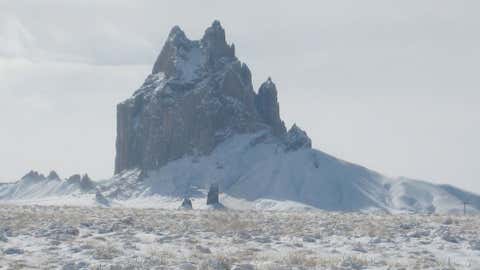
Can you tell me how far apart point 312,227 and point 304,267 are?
1326 cm

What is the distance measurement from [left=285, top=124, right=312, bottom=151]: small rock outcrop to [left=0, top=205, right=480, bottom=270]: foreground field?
402 feet

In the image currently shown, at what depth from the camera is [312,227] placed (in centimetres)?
3519

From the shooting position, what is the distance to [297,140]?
160m

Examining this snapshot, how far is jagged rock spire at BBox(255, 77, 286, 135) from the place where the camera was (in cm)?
17350

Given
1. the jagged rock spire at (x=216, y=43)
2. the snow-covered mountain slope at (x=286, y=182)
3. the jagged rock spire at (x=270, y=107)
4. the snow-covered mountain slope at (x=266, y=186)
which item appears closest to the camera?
the snow-covered mountain slope at (x=266, y=186)

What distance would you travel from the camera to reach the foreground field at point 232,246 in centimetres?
Result: 2248

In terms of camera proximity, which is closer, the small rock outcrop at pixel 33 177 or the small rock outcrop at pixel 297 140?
the small rock outcrop at pixel 297 140

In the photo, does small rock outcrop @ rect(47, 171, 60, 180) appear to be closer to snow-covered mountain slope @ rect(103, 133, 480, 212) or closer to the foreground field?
snow-covered mountain slope @ rect(103, 133, 480, 212)

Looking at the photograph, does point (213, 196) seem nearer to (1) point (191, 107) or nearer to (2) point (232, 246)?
(1) point (191, 107)

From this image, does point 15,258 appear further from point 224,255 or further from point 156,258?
point 224,255

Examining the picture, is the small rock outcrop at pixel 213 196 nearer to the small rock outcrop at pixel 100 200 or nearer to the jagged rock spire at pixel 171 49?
the small rock outcrop at pixel 100 200

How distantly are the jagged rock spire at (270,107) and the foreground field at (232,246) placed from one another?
137m

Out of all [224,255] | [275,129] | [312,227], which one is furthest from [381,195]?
[224,255]

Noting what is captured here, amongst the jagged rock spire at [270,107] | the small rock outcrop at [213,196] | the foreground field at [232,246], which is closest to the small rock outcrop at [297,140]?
the jagged rock spire at [270,107]
